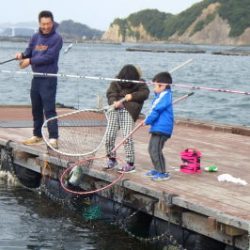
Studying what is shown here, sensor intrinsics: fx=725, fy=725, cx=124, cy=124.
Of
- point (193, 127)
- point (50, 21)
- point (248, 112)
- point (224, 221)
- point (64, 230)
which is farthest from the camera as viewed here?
point (248, 112)

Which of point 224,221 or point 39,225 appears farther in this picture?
point 39,225

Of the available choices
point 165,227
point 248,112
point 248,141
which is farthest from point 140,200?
point 248,112

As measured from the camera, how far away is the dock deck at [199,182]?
24.7 ft

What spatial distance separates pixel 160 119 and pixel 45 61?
8.66 ft

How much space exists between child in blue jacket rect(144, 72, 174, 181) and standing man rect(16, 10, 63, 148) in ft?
7.69

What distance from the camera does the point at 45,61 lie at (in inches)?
426

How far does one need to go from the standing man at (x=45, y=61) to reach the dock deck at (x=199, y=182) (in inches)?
25.2

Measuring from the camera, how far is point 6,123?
1441 cm

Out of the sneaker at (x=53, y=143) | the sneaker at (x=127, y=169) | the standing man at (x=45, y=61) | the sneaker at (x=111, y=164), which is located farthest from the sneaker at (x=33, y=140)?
the sneaker at (x=127, y=169)

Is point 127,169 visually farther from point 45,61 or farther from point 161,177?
point 45,61

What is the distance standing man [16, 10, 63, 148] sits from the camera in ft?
35.4

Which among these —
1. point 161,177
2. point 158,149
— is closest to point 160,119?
point 158,149

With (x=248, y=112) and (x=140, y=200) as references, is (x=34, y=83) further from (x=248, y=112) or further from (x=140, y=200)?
(x=248, y=112)

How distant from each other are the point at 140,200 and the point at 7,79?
129ft
